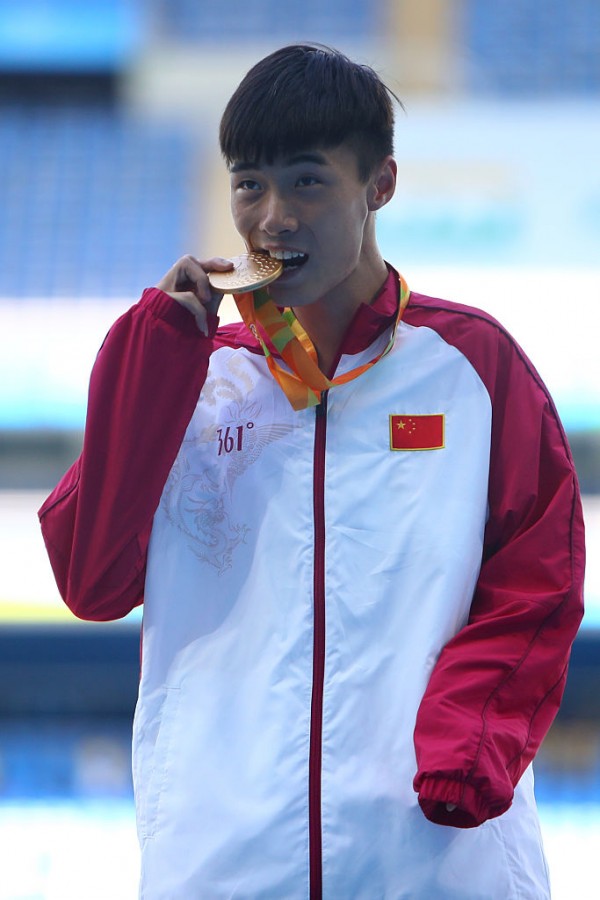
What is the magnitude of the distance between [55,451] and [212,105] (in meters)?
2.71

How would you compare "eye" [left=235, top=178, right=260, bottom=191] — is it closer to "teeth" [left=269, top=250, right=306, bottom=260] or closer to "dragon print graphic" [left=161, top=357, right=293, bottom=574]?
"teeth" [left=269, top=250, right=306, bottom=260]

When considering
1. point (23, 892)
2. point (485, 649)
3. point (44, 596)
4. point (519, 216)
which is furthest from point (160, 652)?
point (519, 216)

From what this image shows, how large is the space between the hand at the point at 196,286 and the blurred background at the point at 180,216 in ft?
7.26


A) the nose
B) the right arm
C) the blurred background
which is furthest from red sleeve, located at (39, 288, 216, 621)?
the blurred background

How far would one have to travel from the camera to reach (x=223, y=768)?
3.54 ft

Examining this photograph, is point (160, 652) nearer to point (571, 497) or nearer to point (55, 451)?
point (571, 497)

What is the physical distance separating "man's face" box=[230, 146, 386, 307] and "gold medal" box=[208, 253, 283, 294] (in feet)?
0.06

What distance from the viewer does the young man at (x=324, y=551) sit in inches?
40.9

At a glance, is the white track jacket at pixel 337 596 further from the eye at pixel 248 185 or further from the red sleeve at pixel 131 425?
the eye at pixel 248 185

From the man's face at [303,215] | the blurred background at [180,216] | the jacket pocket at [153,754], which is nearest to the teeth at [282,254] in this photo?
the man's face at [303,215]

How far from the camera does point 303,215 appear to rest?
1.15 meters

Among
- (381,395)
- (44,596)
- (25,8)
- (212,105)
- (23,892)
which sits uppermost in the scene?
(25,8)

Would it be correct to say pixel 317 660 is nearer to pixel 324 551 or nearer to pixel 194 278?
pixel 324 551

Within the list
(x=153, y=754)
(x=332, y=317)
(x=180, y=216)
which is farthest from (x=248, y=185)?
(x=180, y=216)
